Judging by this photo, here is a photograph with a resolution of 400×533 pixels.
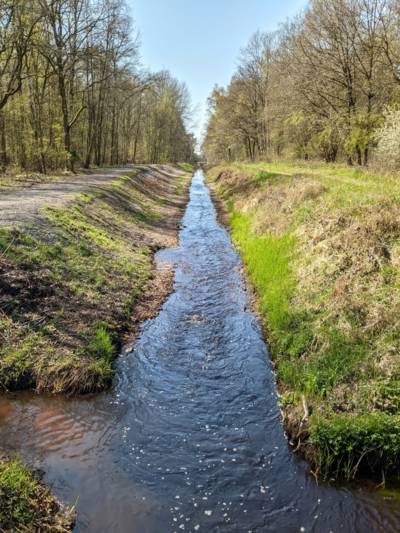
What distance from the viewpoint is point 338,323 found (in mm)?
8242

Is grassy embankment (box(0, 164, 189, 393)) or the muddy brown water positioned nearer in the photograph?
the muddy brown water

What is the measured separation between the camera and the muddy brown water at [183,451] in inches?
201

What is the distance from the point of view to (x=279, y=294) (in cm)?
1091

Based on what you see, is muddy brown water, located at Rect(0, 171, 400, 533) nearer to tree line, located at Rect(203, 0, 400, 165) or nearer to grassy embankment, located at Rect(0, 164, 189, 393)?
grassy embankment, located at Rect(0, 164, 189, 393)

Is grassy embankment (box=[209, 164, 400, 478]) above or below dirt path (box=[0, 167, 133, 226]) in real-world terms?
below

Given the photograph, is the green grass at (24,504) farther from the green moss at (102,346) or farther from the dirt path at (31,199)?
the dirt path at (31,199)

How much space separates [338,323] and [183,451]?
3.94 m

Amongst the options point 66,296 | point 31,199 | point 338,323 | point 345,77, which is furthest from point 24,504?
point 345,77

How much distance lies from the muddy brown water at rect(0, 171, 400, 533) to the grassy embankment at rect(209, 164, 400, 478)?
44 cm

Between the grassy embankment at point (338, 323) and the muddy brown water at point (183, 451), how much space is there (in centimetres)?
44

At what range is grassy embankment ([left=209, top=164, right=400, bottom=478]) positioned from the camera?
19.6 ft

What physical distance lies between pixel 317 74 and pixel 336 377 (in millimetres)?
27905

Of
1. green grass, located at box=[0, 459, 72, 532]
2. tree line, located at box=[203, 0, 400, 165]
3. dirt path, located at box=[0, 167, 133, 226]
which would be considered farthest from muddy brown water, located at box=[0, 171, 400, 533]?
tree line, located at box=[203, 0, 400, 165]

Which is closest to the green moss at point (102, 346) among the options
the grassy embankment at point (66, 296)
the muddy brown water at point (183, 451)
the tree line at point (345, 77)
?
the grassy embankment at point (66, 296)
